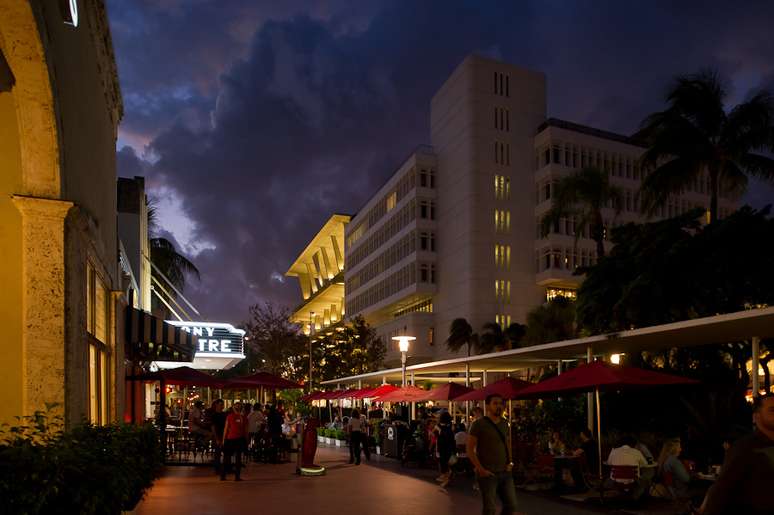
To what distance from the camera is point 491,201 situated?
6494cm

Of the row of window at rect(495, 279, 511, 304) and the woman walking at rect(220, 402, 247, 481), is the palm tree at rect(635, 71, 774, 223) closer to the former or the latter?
the woman walking at rect(220, 402, 247, 481)

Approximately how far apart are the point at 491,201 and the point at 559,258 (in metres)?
7.28

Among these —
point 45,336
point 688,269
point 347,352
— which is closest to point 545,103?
point 347,352

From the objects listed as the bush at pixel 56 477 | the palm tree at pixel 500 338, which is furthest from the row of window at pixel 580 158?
the bush at pixel 56 477

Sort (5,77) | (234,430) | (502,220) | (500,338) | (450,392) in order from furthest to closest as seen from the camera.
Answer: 1. (502,220)
2. (500,338)
3. (450,392)
4. (234,430)
5. (5,77)

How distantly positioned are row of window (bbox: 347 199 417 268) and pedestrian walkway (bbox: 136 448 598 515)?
1977 inches

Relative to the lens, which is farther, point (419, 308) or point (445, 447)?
point (419, 308)

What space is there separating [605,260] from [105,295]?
18033mm

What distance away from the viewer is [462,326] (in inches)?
2438

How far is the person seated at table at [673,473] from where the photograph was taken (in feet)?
40.4

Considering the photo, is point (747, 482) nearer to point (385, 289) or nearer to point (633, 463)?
point (633, 463)

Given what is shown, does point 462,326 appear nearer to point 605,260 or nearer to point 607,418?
point 605,260

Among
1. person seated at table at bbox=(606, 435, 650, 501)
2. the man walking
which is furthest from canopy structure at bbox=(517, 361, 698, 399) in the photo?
the man walking

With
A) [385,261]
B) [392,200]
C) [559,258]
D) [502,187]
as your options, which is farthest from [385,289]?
[559,258]
